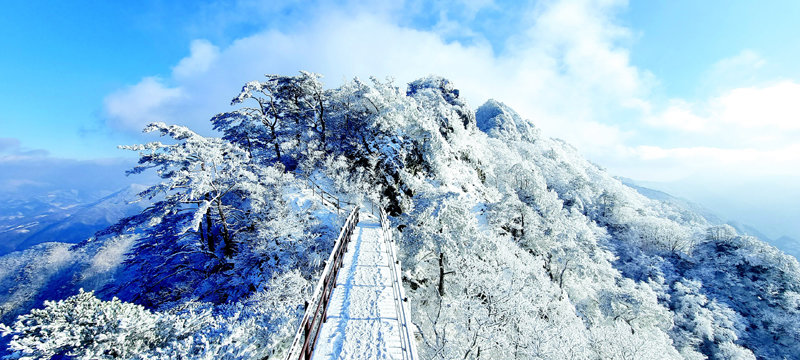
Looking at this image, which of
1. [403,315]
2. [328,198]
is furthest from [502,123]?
[403,315]

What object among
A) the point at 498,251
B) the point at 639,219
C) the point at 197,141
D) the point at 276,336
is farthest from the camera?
the point at 639,219

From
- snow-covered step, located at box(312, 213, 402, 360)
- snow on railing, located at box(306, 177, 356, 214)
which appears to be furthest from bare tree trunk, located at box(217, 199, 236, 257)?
snow-covered step, located at box(312, 213, 402, 360)

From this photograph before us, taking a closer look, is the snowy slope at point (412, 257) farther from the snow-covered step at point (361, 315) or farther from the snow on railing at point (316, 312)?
the snow on railing at point (316, 312)

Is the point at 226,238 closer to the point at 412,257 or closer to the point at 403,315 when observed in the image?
the point at 412,257

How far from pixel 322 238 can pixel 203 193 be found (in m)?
6.70

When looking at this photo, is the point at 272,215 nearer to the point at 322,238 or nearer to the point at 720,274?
the point at 322,238

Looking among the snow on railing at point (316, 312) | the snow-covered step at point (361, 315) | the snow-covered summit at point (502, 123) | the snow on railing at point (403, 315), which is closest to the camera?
the snow on railing at point (316, 312)

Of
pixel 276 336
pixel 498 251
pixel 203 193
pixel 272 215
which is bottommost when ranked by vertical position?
pixel 276 336

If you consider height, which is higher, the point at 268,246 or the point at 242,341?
the point at 268,246

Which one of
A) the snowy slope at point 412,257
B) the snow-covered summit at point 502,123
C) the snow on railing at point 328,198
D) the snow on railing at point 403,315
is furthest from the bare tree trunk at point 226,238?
the snow-covered summit at point 502,123

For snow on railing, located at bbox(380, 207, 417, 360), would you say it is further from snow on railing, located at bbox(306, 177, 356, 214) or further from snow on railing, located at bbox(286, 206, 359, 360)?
snow on railing, located at bbox(306, 177, 356, 214)

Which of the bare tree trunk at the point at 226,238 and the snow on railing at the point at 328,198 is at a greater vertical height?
the snow on railing at the point at 328,198

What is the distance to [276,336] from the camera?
11.3 m

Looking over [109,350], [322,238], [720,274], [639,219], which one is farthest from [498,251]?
[639,219]
